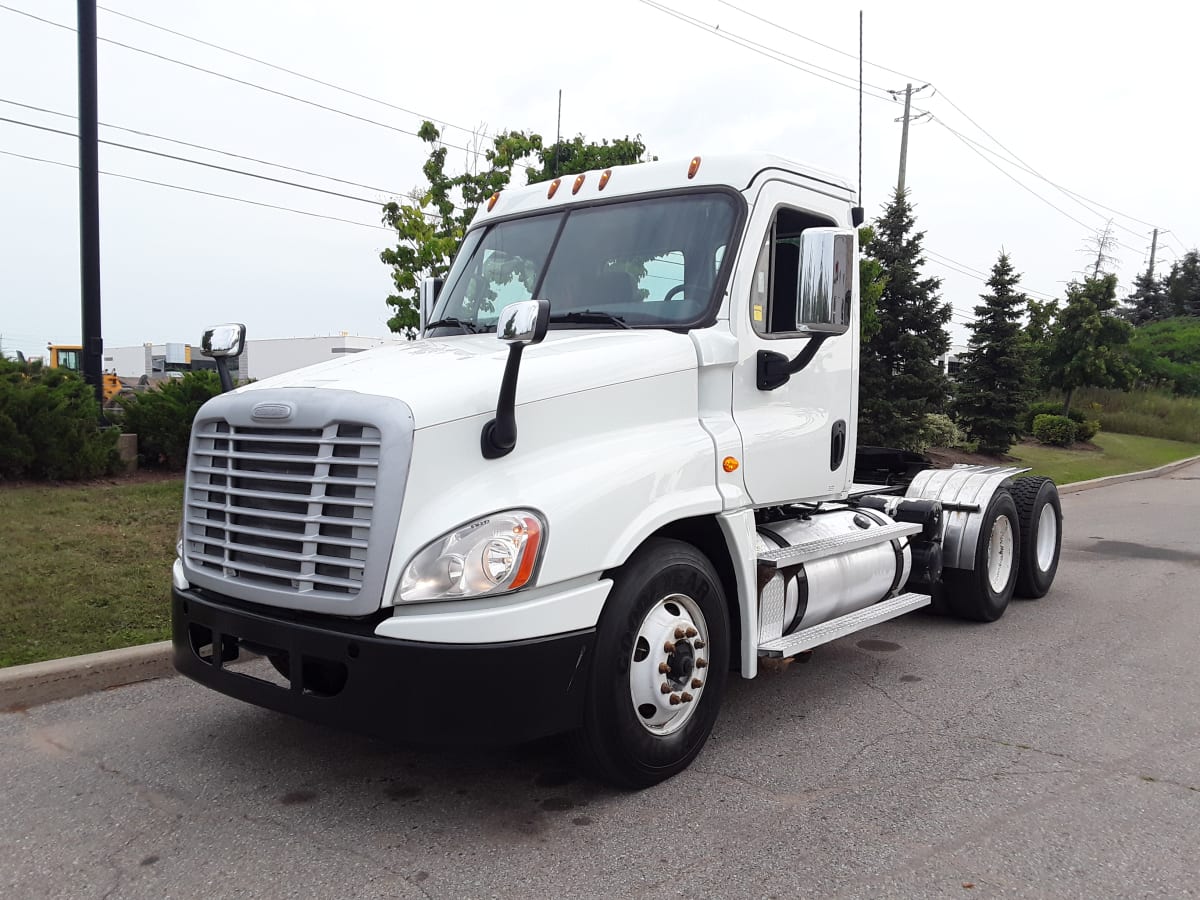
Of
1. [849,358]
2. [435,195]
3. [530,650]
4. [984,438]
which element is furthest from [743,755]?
[984,438]

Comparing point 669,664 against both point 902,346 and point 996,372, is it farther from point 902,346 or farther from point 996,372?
point 996,372

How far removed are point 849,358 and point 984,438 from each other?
20.5m

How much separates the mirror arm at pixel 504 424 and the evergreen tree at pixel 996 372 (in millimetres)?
22615

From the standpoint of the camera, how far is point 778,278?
4715mm

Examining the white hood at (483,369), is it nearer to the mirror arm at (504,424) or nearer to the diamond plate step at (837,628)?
the mirror arm at (504,424)

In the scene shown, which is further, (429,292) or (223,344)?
(429,292)

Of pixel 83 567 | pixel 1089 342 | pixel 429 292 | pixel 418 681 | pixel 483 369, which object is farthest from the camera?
pixel 1089 342

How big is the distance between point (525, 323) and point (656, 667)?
152cm

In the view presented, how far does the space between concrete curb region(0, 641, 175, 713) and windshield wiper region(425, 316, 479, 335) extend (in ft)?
7.88

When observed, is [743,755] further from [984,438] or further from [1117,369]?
[1117,369]

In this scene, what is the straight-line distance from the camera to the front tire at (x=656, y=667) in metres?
3.64

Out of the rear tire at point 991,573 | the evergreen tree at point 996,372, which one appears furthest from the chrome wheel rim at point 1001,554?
the evergreen tree at point 996,372

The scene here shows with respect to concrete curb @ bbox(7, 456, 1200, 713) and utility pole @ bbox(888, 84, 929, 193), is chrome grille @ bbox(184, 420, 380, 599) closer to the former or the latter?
concrete curb @ bbox(7, 456, 1200, 713)

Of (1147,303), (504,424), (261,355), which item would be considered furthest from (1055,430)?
(1147,303)
